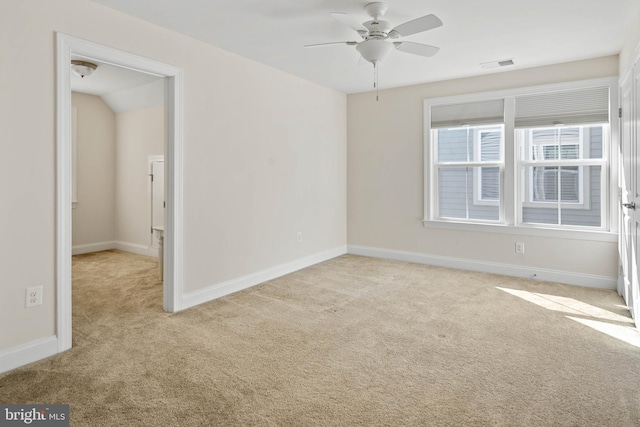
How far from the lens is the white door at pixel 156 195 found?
5668 mm

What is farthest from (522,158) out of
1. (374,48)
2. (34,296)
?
(34,296)

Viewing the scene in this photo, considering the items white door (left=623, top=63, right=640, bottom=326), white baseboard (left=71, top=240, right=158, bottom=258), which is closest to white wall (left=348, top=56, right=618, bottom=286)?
white door (left=623, top=63, right=640, bottom=326)

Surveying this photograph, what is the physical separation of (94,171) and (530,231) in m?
6.29

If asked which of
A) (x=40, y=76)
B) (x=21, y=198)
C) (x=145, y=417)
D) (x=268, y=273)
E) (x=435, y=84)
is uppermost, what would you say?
(x=435, y=84)

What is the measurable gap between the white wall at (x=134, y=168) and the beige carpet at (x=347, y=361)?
212 centimetres

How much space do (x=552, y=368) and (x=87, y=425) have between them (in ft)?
8.48

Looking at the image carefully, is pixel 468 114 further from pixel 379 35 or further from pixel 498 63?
pixel 379 35

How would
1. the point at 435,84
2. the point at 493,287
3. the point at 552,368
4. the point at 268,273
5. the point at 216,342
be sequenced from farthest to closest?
the point at 435,84
the point at 268,273
the point at 493,287
the point at 216,342
the point at 552,368

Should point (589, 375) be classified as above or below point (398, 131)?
below

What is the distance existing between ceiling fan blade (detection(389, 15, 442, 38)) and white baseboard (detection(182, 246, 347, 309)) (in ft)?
9.04

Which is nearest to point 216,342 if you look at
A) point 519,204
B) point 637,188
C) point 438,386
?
point 438,386

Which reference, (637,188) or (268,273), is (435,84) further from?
(268,273)

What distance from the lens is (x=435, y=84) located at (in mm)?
4973

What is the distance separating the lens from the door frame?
A: 2555mm
